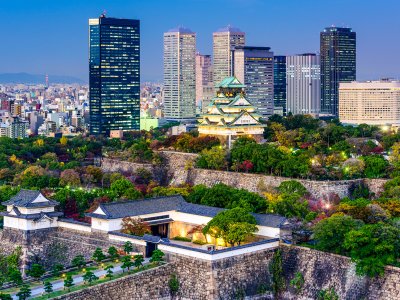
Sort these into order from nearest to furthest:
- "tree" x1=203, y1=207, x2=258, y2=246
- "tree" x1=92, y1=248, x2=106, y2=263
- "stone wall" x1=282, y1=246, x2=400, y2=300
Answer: "stone wall" x1=282, y1=246, x2=400, y2=300 < "tree" x1=92, y1=248, x2=106, y2=263 < "tree" x1=203, y1=207, x2=258, y2=246

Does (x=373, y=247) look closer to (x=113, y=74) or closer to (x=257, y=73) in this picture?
(x=113, y=74)

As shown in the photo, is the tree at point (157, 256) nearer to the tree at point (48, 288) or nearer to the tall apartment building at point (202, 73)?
the tree at point (48, 288)

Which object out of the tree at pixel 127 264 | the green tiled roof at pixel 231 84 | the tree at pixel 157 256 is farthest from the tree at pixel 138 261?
the green tiled roof at pixel 231 84

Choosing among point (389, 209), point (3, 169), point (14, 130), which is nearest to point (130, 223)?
point (389, 209)

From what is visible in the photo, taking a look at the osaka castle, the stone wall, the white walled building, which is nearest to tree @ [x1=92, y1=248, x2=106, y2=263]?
the white walled building

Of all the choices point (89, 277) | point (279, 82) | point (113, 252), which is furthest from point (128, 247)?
point (279, 82)

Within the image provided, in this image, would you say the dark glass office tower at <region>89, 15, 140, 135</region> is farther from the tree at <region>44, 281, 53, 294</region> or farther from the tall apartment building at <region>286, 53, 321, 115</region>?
the tree at <region>44, 281, 53, 294</region>

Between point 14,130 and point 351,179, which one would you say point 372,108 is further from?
point 351,179

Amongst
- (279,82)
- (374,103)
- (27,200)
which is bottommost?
(27,200)
